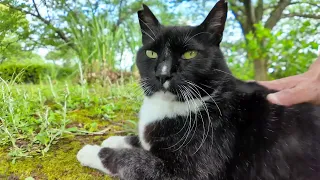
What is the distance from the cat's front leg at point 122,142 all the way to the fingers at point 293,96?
69 cm

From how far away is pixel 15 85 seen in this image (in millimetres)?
1967

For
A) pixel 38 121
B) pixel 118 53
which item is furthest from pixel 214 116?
pixel 118 53

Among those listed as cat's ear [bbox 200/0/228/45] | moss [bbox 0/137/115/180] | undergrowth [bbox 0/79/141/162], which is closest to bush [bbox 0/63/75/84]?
undergrowth [bbox 0/79/141/162]

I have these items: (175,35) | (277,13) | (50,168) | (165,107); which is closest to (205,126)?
(165,107)

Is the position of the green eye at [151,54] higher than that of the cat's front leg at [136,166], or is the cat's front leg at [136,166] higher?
the green eye at [151,54]

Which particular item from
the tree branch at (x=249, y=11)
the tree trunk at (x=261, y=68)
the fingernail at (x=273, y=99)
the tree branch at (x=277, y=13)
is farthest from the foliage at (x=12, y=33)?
the tree branch at (x=249, y=11)

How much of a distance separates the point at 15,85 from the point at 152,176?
1.17 m

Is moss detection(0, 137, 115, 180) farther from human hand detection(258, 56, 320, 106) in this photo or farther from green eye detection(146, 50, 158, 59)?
human hand detection(258, 56, 320, 106)

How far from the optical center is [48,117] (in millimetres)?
1816

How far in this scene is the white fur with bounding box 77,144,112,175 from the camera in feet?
4.59

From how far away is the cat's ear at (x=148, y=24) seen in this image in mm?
1517

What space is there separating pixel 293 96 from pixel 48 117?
1.30 m

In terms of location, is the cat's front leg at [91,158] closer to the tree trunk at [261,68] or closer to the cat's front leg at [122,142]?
the cat's front leg at [122,142]

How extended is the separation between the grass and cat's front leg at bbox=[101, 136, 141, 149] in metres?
0.14
